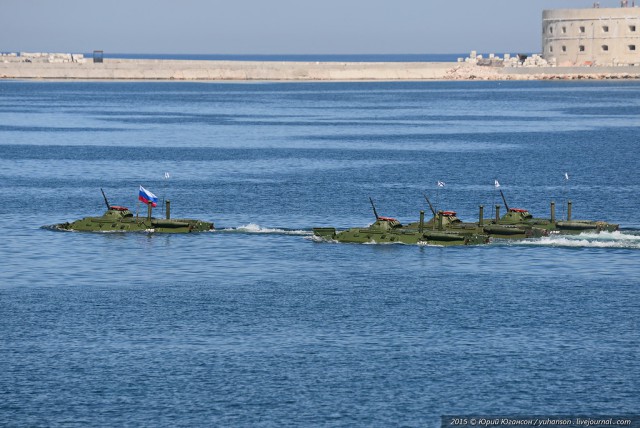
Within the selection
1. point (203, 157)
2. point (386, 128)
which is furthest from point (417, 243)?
point (386, 128)

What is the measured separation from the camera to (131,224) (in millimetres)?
84750

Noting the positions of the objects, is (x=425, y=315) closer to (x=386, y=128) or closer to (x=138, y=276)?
(x=138, y=276)

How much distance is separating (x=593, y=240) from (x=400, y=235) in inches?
456

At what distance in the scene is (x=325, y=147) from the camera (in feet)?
510

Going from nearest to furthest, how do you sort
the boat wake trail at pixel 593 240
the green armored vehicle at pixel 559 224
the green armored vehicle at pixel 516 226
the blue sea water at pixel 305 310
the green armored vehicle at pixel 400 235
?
the blue sea water at pixel 305 310 < the boat wake trail at pixel 593 240 < the green armored vehicle at pixel 400 235 < the green armored vehicle at pixel 516 226 < the green armored vehicle at pixel 559 224

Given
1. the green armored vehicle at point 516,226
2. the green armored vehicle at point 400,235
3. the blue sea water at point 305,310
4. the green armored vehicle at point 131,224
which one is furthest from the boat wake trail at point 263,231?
the green armored vehicle at point 516,226

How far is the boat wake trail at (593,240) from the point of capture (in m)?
77.8

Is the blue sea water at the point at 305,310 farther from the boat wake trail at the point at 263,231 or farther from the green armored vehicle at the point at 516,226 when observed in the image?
the green armored vehicle at the point at 516,226

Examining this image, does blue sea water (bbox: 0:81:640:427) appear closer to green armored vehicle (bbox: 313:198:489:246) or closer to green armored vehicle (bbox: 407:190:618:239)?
green armored vehicle (bbox: 313:198:489:246)

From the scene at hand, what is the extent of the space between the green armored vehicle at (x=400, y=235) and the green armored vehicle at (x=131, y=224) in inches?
345

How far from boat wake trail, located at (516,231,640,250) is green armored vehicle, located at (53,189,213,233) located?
20906 millimetres

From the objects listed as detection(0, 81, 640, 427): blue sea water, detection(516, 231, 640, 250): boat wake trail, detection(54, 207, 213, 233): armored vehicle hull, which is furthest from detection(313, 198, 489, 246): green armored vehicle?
detection(54, 207, 213, 233): armored vehicle hull

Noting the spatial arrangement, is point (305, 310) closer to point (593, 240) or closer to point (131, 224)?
point (593, 240)

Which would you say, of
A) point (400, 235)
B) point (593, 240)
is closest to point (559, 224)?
point (593, 240)
